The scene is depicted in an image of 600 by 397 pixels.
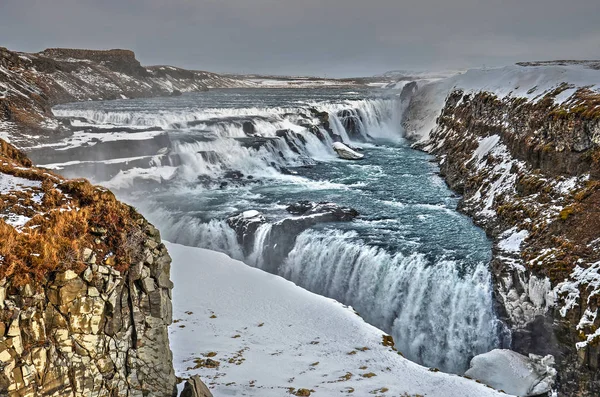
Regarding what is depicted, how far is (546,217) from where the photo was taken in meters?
19.9

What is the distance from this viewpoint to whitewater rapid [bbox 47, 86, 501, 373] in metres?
19.0

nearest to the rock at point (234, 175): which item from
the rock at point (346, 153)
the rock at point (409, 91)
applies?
→ the rock at point (346, 153)

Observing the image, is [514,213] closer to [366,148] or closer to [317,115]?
[366,148]

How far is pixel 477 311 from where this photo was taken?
1823 cm

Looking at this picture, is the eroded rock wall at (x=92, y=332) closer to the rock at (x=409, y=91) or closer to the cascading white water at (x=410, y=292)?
the cascading white water at (x=410, y=292)

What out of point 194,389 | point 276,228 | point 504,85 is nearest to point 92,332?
point 194,389

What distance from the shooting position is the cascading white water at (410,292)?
18.2m

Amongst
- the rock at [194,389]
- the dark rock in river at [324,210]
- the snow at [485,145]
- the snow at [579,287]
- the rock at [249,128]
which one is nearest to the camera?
the rock at [194,389]

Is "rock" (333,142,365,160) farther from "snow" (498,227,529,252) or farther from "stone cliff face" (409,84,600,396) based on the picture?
"snow" (498,227,529,252)

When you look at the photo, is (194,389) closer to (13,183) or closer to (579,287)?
(13,183)

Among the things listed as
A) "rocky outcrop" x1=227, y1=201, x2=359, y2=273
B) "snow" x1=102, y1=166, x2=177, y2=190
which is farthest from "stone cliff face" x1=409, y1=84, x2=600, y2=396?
"snow" x1=102, y1=166, x2=177, y2=190

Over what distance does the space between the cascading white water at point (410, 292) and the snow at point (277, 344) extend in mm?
3849

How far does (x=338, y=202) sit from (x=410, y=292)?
34.6 ft

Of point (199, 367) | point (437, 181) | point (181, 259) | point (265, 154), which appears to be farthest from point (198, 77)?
point (199, 367)
